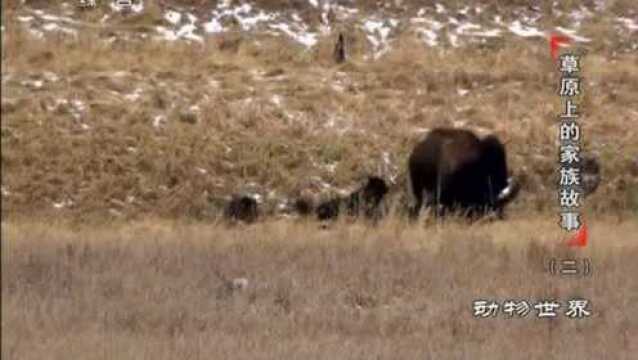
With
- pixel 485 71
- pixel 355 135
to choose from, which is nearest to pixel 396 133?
pixel 355 135

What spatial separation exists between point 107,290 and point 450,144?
28.3ft

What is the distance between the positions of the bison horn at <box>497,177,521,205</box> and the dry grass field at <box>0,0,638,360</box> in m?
0.16

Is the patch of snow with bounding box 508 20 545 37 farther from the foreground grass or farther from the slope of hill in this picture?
the foreground grass

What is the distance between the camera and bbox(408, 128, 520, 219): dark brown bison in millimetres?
14041

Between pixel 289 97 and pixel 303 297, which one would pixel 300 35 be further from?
pixel 303 297

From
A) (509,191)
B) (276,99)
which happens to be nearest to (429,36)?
(276,99)

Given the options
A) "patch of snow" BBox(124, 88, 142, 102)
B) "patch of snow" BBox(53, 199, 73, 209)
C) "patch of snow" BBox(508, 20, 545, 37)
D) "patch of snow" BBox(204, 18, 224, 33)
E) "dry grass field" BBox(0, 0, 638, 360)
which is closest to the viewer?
"dry grass field" BBox(0, 0, 638, 360)

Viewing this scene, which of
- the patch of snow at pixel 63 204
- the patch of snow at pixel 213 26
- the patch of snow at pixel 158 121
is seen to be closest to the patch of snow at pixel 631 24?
the patch of snow at pixel 213 26

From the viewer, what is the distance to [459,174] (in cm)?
1415

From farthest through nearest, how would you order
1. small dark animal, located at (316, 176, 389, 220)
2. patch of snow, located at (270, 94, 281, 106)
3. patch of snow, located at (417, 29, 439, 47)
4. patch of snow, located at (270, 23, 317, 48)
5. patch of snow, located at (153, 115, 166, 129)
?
1. patch of snow, located at (417, 29, 439, 47)
2. patch of snow, located at (270, 23, 317, 48)
3. patch of snow, located at (270, 94, 281, 106)
4. patch of snow, located at (153, 115, 166, 129)
5. small dark animal, located at (316, 176, 389, 220)

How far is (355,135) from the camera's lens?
17.8 metres

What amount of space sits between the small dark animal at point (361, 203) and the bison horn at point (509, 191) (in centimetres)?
133

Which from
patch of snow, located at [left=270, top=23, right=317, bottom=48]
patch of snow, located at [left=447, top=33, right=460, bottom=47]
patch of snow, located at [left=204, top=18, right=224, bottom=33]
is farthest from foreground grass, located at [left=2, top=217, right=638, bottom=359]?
patch of snow, located at [left=447, top=33, right=460, bottom=47]

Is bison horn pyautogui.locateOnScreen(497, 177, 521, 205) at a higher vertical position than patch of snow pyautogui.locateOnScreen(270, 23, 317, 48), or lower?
lower
